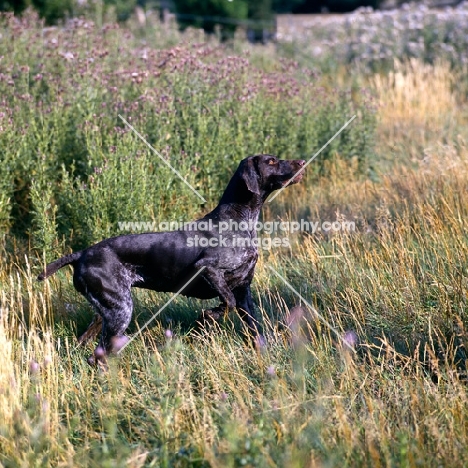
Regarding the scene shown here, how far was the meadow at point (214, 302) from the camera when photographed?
139 inches

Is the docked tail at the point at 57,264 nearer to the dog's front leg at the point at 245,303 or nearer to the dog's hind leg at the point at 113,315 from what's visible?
the dog's hind leg at the point at 113,315

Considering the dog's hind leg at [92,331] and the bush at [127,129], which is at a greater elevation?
the bush at [127,129]

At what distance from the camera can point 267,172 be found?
211 inches

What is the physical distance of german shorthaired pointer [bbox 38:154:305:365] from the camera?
16.0 ft

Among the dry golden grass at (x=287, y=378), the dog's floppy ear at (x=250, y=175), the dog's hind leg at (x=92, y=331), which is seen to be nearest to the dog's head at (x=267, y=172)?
the dog's floppy ear at (x=250, y=175)

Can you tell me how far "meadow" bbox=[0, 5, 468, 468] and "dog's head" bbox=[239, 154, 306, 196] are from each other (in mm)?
718

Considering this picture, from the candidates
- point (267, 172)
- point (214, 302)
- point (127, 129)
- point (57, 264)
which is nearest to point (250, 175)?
point (267, 172)

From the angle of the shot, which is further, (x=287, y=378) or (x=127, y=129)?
(x=127, y=129)

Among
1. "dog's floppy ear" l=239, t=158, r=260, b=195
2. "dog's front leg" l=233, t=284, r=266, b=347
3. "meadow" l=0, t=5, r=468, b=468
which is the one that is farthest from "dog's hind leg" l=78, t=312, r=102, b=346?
"dog's floppy ear" l=239, t=158, r=260, b=195

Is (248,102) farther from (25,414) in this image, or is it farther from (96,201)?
(25,414)

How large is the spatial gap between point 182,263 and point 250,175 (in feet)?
2.76

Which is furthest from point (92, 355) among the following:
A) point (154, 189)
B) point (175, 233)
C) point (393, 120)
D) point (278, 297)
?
point (393, 120)

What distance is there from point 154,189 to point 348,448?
371cm

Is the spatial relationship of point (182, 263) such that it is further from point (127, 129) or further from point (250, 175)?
point (127, 129)
